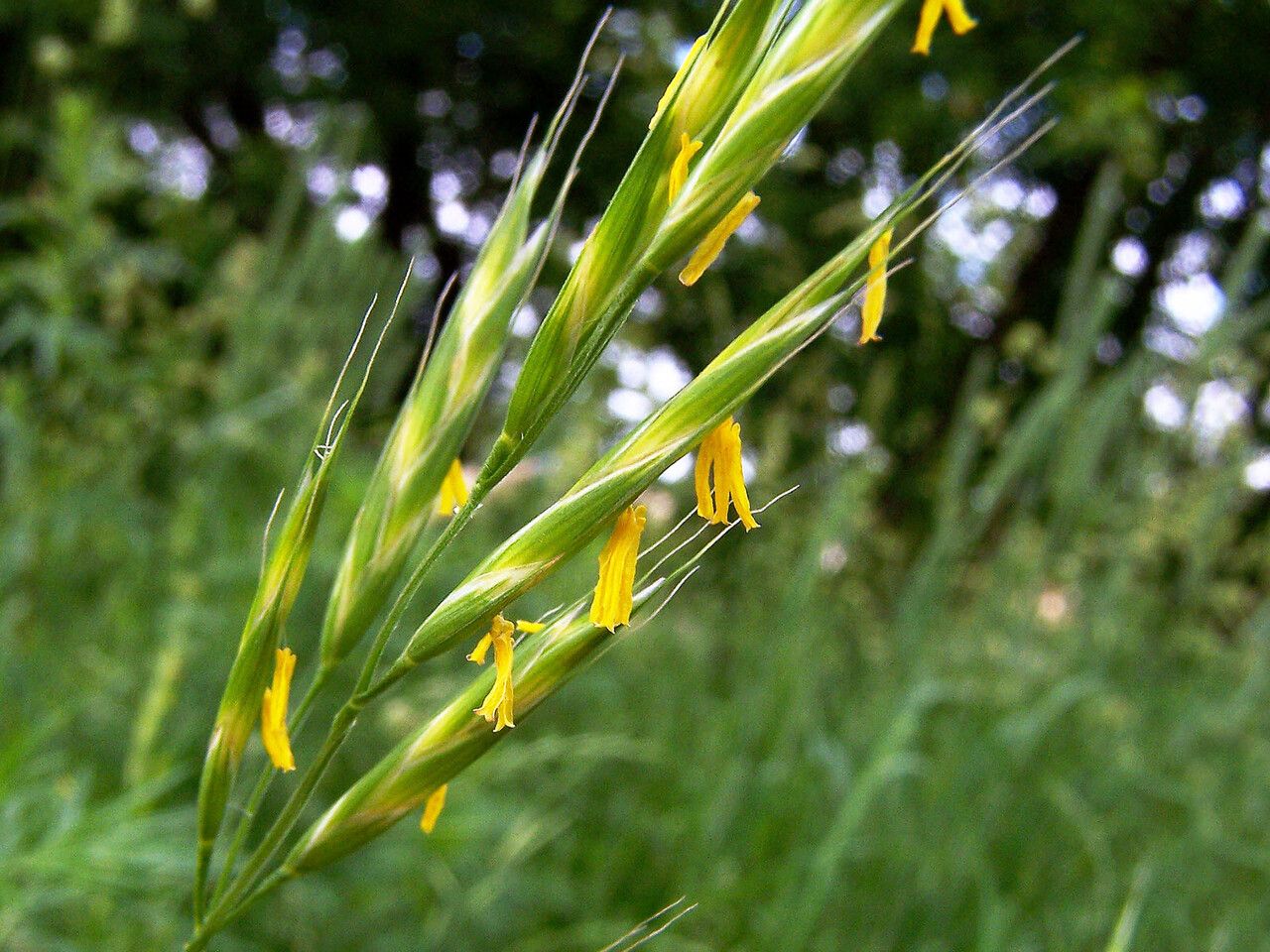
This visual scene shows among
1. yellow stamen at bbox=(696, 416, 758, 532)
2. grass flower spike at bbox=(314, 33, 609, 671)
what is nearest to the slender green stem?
grass flower spike at bbox=(314, 33, 609, 671)

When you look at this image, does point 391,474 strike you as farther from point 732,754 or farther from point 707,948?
point 732,754

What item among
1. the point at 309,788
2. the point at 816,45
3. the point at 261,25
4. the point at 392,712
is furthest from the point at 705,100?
the point at 261,25

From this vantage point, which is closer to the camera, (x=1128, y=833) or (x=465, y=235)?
(x=1128, y=833)

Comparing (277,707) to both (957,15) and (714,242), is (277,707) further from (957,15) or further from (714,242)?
(957,15)

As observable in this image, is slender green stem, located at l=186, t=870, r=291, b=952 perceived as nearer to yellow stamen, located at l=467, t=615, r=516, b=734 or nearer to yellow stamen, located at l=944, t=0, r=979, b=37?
yellow stamen, located at l=467, t=615, r=516, b=734

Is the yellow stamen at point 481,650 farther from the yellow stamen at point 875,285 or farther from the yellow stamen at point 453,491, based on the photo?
the yellow stamen at point 875,285

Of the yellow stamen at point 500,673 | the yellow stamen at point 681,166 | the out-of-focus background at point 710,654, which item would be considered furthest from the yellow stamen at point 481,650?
the out-of-focus background at point 710,654

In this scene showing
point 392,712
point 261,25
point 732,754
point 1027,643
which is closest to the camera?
point 392,712
